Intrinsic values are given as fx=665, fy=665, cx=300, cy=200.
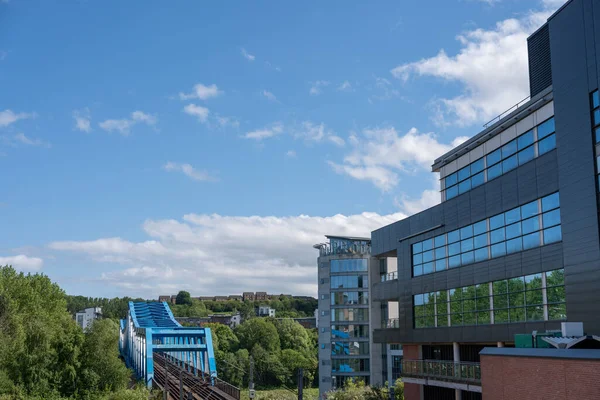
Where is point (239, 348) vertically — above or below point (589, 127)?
below

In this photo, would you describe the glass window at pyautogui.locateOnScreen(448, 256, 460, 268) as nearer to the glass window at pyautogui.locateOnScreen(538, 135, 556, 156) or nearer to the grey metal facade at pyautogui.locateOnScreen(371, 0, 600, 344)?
the grey metal facade at pyautogui.locateOnScreen(371, 0, 600, 344)

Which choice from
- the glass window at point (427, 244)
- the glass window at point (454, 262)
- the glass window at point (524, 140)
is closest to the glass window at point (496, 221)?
the glass window at point (524, 140)

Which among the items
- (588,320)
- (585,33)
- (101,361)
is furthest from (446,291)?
(101,361)

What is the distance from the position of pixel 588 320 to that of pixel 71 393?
29.5 meters

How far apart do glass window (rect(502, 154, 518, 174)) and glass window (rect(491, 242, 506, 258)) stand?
3.62 meters

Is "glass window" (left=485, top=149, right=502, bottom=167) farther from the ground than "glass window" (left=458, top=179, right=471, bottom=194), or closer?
farther from the ground

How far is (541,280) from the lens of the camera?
2886 centimetres

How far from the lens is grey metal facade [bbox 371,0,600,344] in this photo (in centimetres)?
2578

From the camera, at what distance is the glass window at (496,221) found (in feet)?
106

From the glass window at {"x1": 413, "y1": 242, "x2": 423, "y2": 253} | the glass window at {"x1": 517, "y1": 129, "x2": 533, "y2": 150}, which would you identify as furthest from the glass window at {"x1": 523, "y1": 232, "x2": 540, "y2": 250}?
the glass window at {"x1": 413, "y1": 242, "x2": 423, "y2": 253}

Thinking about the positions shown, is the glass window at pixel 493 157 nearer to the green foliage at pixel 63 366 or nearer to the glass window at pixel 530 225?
the glass window at pixel 530 225

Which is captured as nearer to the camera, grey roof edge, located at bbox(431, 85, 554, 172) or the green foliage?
grey roof edge, located at bbox(431, 85, 554, 172)

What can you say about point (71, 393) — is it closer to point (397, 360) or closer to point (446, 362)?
point (446, 362)

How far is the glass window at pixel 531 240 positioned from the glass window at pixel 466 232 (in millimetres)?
4780
